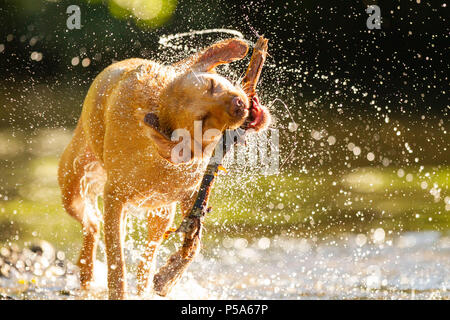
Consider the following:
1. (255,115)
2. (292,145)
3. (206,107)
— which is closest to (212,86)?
(206,107)

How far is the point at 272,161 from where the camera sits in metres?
6.52

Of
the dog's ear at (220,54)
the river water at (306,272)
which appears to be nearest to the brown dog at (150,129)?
the dog's ear at (220,54)

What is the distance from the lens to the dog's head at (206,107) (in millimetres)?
3230

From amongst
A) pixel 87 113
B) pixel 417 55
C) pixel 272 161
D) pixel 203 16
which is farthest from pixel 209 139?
pixel 417 55

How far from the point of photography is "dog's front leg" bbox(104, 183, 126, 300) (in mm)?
3635

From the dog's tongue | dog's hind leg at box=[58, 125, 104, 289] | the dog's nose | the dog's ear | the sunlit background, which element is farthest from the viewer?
the sunlit background

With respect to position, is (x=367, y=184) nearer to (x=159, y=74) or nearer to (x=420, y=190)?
(x=420, y=190)

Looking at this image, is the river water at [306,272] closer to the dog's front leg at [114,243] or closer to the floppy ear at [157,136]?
the dog's front leg at [114,243]

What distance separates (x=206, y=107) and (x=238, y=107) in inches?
5.8

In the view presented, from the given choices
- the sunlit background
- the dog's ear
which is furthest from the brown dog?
the sunlit background

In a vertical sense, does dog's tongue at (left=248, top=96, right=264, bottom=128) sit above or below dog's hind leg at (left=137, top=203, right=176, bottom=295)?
above

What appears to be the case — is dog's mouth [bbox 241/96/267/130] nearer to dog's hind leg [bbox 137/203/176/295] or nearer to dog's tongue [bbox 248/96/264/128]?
dog's tongue [bbox 248/96/264/128]

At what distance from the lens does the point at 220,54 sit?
3.64 metres

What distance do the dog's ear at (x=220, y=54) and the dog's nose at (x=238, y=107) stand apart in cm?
38
